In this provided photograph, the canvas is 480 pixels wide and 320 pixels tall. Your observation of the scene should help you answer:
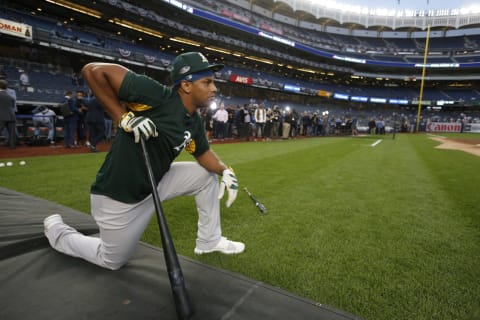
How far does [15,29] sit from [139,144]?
20642 millimetres

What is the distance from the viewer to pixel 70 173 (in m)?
5.73

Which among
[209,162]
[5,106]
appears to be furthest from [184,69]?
[5,106]

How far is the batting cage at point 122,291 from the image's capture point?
5.17ft

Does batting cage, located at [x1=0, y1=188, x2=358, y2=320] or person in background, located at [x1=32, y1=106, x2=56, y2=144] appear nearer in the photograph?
batting cage, located at [x1=0, y1=188, x2=358, y2=320]

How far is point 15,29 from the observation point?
1595 centimetres

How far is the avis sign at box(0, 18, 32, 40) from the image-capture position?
1541cm

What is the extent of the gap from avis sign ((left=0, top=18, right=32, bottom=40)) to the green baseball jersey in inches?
789

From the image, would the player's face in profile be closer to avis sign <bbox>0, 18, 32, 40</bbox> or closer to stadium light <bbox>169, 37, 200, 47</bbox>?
avis sign <bbox>0, 18, 32, 40</bbox>

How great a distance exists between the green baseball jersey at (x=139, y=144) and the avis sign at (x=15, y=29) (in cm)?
2003

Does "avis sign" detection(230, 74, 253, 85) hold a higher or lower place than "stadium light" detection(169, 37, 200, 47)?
lower

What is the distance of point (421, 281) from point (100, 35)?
31.1 metres

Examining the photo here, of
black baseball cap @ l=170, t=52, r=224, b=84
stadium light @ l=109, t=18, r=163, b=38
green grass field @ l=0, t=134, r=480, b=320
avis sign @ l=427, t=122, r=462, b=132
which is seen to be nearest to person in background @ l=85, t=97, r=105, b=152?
green grass field @ l=0, t=134, r=480, b=320

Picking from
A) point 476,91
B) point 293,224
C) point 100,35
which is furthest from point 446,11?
point 293,224

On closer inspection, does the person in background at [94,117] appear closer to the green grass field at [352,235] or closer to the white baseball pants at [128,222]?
the green grass field at [352,235]
